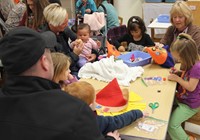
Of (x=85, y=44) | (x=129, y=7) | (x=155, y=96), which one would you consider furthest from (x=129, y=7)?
(x=155, y=96)

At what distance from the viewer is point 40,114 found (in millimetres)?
888

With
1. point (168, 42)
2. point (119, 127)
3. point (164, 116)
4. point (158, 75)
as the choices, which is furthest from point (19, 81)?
point (168, 42)

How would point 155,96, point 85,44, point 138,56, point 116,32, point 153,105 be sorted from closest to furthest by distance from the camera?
1. point 153,105
2. point 155,96
3. point 138,56
4. point 85,44
5. point 116,32

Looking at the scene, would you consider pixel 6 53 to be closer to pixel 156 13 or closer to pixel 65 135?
pixel 65 135

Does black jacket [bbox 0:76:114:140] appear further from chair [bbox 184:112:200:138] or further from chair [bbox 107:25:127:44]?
chair [bbox 107:25:127:44]

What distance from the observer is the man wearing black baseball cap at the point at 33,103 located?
0.87 meters

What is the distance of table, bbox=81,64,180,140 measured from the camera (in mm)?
1427

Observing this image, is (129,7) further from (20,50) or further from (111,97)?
(20,50)

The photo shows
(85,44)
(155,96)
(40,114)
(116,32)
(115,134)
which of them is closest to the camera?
(40,114)

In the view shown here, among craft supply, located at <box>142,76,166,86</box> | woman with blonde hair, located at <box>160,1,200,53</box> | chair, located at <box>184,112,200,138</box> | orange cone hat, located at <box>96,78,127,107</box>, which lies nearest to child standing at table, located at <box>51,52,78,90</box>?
orange cone hat, located at <box>96,78,127,107</box>

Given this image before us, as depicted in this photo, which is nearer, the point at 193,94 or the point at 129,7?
the point at 193,94

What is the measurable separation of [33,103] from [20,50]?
0.65 ft

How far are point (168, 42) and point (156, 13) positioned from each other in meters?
2.83

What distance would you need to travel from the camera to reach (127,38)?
3068 millimetres
